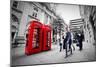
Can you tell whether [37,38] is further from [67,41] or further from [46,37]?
[67,41]

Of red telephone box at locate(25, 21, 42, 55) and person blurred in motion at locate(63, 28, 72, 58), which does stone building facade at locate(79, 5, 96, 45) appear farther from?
red telephone box at locate(25, 21, 42, 55)

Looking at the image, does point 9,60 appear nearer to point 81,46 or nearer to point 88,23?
point 81,46

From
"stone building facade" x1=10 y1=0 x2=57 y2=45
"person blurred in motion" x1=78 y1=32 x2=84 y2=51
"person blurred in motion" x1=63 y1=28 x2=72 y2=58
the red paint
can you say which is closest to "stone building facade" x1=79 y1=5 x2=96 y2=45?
"person blurred in motion" x1=78 y1=32 x2=84 y2=51

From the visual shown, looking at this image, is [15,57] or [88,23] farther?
[88,23]

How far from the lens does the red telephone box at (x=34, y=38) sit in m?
2.60

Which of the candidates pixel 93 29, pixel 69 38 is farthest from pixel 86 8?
pixel 69 38

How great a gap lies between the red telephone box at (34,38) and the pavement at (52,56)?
0.07 metres

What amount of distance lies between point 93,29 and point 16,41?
4.37 feet

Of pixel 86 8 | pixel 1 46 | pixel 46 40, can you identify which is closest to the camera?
pixel 1 46

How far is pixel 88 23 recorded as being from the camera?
301cm

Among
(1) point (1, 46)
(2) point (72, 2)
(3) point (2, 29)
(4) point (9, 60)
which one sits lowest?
(4) point (9, 60)

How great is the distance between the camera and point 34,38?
2.65m

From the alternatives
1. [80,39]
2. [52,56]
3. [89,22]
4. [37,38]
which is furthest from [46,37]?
[89,22]

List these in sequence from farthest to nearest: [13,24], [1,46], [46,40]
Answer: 1. [46,40]
2. [13,24]
3. [1,46]
